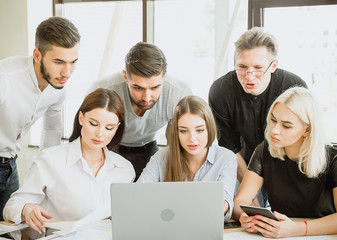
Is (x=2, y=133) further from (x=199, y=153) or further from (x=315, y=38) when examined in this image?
(x=315, y=38)

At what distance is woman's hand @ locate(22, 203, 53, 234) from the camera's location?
167 cm

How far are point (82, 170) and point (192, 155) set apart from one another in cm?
54

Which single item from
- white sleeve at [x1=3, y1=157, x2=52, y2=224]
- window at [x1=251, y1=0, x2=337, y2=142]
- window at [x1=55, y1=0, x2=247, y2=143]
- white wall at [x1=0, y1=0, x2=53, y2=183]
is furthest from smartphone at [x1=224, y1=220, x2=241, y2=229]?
white wall at [x1=0, y1=0, x2=53, y2=183]

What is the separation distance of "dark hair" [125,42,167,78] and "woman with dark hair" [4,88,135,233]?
205mm

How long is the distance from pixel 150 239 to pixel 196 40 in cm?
254

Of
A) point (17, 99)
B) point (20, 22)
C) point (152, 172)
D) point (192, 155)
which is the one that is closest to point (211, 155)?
point (192, 155)

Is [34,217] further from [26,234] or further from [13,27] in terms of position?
[13,27]

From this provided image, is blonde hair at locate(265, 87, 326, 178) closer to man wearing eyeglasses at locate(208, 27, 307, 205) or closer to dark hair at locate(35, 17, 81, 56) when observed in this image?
man wearing eyeglasses at locate(208, 27, 307, 205)

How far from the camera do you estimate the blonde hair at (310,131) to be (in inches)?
73.8

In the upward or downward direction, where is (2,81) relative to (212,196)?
upward

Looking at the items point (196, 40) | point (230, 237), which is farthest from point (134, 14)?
point (230, 237)

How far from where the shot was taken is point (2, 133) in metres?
2.36

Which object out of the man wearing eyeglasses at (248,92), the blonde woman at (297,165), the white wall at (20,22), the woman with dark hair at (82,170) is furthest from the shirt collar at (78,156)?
the white wall at (20,22)

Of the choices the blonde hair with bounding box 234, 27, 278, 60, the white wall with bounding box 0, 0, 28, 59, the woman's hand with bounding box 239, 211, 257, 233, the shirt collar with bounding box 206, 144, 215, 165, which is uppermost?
the white wall with bounding box 0, 0, 28, 59
